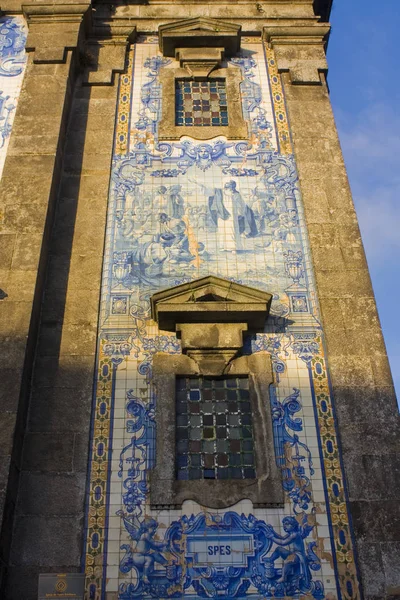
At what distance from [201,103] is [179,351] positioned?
552 centimetres

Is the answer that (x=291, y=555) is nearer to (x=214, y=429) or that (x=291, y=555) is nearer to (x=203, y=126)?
(x=214, y=429)

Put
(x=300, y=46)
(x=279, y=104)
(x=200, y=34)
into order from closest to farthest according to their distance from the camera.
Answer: (x=279, y=104) < (x=200, y=34) < (x=300, y=46)

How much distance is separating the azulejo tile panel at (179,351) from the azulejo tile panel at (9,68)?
6.41 ft

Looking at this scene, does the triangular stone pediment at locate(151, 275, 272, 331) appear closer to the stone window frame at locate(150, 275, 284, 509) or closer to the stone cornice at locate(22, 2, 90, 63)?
the stone window frame at locate(150, 275, 284, 509)

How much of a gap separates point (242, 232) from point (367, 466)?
4189 mm

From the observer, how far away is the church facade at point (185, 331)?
8.24 metres

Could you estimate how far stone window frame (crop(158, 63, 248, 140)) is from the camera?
1220cm

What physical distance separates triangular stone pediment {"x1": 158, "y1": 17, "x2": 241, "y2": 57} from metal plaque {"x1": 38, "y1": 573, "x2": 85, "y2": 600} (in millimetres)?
10025

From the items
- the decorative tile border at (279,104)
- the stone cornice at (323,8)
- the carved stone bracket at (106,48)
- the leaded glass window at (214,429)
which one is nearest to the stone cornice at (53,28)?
the carved stone bracket at (106,48)

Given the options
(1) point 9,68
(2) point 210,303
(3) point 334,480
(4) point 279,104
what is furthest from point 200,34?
(3) point 334,480

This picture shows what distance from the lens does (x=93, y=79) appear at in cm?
1299

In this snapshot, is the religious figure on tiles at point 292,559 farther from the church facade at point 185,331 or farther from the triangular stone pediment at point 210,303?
the triangular stone pediment at point 210,303

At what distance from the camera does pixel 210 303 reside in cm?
958

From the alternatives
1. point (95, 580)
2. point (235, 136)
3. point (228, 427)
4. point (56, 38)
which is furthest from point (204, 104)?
point (95, 580)
